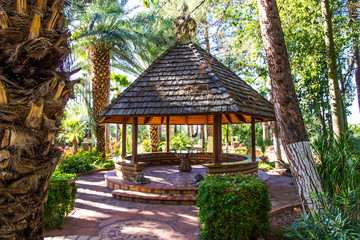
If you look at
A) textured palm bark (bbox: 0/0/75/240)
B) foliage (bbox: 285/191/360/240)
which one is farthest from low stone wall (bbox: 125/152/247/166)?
textured palm bark (bbox: 0/0/75/240)

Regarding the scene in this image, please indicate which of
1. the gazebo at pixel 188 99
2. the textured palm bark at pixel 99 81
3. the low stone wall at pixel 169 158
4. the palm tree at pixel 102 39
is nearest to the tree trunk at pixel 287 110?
the gazebo at pixel 188 99

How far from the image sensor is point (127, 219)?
544cm

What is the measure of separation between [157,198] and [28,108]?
16.3ft

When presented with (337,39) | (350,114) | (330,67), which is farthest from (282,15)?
(350,114)

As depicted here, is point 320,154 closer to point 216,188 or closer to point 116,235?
point 216,188

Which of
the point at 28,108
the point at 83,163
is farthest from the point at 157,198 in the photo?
the point at 83,163

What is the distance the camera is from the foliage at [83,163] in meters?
11.2

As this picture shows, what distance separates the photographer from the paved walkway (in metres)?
4.52

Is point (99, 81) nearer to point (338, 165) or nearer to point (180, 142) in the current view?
point (180, 142)

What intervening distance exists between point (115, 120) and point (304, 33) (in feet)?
26.6

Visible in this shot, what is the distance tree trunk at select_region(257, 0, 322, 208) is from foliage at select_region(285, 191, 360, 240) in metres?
0.43

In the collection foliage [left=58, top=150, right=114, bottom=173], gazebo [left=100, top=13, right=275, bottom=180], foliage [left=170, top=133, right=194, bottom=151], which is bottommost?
foliage [left=58, top=150, right=114, bottom=173]

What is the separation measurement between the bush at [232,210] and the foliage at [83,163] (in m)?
8.56

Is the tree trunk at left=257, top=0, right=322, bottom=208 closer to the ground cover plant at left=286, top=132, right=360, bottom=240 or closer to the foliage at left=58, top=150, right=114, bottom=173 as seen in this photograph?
the ground cover plant at left=286, top=132, right=360, bottom=240
